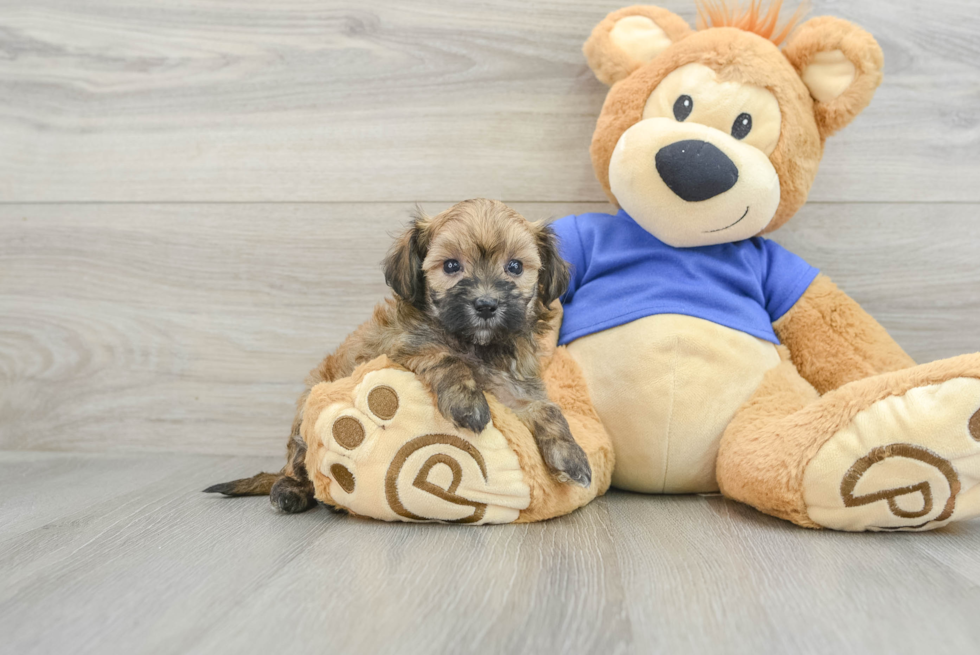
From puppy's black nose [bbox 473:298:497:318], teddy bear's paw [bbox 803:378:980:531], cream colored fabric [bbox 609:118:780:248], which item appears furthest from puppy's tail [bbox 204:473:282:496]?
teddy bear's paw [bbox 803:378:980:531]

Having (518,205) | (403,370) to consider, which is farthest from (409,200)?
(403,370)

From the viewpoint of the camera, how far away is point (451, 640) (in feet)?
2.88

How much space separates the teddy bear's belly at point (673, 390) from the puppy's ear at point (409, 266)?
0.46 meters

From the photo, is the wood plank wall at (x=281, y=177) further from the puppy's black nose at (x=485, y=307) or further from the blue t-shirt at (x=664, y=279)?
the puppy's black nose at (x=485, y=307)

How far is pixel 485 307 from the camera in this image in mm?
1307

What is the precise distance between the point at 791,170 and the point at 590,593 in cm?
108

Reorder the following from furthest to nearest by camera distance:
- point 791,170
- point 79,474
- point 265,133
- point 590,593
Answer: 1. point 265,133
2. point 79,474
3. point 791,170
4. point 590,593

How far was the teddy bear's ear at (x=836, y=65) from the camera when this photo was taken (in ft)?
4.97

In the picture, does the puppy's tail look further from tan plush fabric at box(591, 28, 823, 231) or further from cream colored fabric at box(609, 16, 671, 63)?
cream colored fabric at box(609, 16, 671, 63)

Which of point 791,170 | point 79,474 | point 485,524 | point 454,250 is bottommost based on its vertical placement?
point 79,474

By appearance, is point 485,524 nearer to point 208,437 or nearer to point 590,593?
point 590,593

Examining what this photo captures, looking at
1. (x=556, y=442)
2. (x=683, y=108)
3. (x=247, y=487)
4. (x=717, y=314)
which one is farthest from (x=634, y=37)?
(x=247, y=487)

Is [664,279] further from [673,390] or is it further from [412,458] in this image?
[412,458]

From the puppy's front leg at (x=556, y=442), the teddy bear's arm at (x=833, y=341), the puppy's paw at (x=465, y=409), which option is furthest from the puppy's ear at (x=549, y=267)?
the teddy bear's arm at (x=833, y=341)
